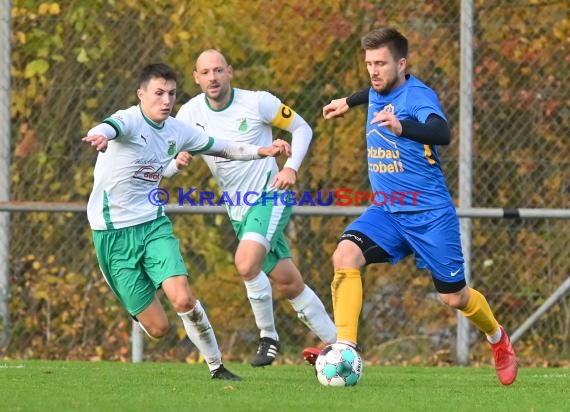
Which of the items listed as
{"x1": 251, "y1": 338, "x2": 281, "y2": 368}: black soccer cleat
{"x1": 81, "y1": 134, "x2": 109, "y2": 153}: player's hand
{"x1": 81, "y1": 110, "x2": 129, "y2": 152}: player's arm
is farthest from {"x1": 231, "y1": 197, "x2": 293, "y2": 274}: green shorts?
{"x1": 81, "y1": 134, "x2": 109, "y2": 153}: player's hand

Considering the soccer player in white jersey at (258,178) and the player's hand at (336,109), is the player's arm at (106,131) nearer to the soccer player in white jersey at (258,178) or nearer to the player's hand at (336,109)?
the player's hand at (336,109)

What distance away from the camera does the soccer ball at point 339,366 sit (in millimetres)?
6988

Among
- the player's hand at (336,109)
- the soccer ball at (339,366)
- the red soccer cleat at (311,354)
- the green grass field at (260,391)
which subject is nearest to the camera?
the green grass field at (260,391)

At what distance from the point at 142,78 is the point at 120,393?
1991 millimetres

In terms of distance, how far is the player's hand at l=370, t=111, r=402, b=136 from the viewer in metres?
6.71

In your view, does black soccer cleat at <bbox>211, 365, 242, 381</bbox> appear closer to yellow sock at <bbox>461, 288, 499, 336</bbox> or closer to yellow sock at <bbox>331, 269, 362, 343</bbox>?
yellow sock at <bbox>331, 269, 362, 343</bbox>

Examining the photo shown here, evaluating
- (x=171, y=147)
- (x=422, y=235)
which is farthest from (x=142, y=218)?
(x=422, y=235)

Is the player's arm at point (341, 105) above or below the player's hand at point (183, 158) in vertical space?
above

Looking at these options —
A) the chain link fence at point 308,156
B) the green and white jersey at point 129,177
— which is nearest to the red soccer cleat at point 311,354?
the green and white jersey at point 129,177

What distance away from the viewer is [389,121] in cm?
671

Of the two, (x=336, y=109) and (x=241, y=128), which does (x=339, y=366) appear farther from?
(x=241, y=128)

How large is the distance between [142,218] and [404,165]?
1.53 metres

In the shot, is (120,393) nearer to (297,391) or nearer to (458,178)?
(297,391)

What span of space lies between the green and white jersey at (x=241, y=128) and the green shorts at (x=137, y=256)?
3.55 ft
